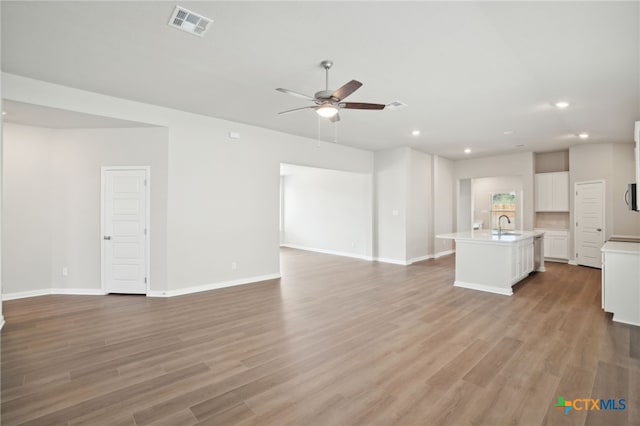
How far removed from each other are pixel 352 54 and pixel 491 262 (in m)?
Result: 3.96

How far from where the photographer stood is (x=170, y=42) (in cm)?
283

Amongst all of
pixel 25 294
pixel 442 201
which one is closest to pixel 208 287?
pixel 25 294

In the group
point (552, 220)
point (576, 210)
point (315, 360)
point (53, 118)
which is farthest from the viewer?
point (552, 220)

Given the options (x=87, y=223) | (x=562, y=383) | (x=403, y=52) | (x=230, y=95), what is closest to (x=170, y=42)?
(x=230, y=95)

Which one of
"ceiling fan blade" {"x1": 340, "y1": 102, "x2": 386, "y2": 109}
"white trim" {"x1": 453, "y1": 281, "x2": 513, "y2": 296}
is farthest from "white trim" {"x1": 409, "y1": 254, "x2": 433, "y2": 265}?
"ceiling fan blade" {"x1": 340, "y1": 102, "x2": 386, "y2": 109}

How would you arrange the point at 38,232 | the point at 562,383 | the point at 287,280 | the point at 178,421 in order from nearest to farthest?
1. the point at 178,421
2. the point at 562,383
3. the point at 38,232
4. the point at 287,280

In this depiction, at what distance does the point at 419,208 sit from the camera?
8.14 m

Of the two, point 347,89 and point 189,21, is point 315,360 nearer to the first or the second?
point 347,89

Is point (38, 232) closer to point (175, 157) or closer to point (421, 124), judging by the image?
point (175, 157)

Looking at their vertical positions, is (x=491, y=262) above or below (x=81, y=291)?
above

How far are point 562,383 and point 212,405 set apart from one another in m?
2.66

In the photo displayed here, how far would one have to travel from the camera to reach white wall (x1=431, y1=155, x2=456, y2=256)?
8758 mm

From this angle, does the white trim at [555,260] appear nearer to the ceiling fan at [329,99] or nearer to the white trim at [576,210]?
the white trim at [576,210]

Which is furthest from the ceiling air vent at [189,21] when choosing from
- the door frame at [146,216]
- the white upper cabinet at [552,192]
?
the white upper cabinet at [552,192]
